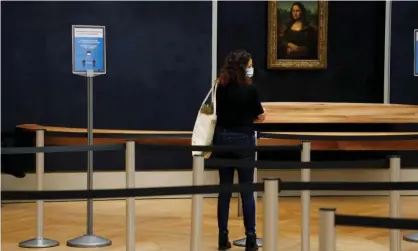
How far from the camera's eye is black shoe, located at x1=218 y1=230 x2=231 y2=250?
8.05m

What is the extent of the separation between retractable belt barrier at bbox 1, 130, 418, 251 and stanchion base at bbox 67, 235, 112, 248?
2 cm

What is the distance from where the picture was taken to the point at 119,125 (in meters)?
11.8

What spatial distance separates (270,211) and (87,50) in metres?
4.41

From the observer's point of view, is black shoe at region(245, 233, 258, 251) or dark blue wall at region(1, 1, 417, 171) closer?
black shoe at region(245, 233, 258, 251)

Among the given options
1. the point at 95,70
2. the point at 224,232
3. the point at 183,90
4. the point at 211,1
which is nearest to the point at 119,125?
the point at 183,90

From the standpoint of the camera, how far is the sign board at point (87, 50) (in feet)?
28.1

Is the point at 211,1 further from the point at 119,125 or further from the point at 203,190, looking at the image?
the point at 203,190

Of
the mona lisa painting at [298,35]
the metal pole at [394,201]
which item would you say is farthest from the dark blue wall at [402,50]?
the metal pole at [394,201]

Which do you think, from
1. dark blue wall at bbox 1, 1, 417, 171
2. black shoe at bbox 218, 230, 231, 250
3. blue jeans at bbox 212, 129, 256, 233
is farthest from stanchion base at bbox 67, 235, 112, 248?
dark blue wall at bbox 1, 1, 417, 171

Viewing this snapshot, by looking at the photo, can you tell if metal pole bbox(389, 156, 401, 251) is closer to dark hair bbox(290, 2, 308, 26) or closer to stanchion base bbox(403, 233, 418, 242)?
stanchion base bbox(403, 233, 418, 242)

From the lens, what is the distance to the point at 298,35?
486 inches

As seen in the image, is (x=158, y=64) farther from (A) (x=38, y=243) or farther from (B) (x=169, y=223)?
(A) (x=38, y=243)

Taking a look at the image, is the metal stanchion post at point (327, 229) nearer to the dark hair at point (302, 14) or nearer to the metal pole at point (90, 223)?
the metal pole at point (90, 223)

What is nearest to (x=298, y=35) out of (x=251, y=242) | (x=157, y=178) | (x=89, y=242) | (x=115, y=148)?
(x=157, y=178)
